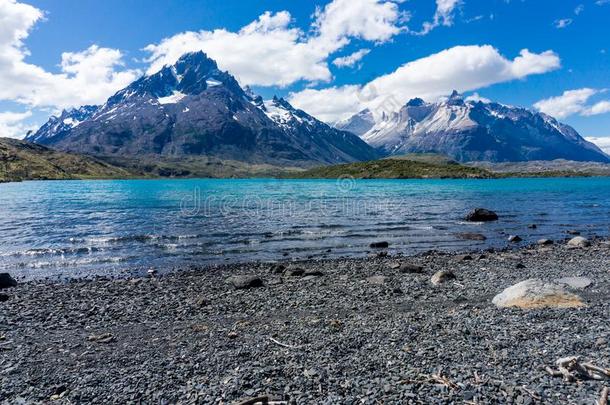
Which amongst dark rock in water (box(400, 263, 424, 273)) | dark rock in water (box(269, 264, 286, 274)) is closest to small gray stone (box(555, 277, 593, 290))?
dark rock in water (box(400, 263, 424, 273))

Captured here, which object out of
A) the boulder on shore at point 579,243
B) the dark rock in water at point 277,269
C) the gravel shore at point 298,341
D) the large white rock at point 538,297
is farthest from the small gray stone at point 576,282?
the boulder on shore at point 579,243

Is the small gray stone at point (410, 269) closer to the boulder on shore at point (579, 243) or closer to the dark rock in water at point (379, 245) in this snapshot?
the dark rock in water at point (379, 245)

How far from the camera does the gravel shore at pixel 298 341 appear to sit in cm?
1267

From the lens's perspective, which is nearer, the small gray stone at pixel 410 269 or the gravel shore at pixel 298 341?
the gravel shore at pixel 298 341

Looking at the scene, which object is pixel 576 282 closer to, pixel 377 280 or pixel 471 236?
pixel 377 280

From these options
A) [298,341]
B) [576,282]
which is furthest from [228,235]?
[576,282]

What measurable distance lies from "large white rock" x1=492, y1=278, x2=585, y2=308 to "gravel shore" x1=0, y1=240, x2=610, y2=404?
0.83 m

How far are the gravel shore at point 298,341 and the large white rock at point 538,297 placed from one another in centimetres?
83

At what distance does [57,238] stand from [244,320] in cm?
4157

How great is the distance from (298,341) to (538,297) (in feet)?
40.3

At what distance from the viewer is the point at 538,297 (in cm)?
2083

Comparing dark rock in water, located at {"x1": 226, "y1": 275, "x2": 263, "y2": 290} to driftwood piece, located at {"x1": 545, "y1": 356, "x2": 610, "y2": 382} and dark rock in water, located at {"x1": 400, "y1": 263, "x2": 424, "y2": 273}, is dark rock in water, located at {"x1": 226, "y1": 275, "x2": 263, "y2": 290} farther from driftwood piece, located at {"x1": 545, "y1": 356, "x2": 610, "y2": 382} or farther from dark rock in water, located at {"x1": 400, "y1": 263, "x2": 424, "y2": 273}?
driftwood piece, located at {"x1": 545, "y1": 356, "x2": 610, "y2": 382}

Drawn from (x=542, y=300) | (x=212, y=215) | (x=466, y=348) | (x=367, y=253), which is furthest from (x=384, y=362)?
(x=212, y=215)

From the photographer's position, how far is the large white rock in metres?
20.5
